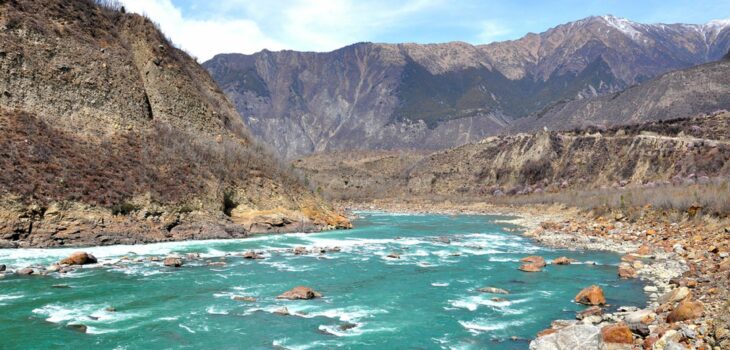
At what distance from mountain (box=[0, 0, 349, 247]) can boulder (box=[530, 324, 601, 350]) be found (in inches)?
1071

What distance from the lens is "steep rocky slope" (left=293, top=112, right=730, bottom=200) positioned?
220 feet

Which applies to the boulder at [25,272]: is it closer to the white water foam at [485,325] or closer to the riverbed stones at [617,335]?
the white water foam at [485,325]

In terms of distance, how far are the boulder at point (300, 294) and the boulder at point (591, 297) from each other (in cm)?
929

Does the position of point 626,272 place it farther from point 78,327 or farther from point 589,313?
point 78,327

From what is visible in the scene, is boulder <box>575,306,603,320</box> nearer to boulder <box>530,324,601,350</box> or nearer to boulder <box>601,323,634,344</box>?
boulder <box>530,324,601,350</box>

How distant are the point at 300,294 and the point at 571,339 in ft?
32.7

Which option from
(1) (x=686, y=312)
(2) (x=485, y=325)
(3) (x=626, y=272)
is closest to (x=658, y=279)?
(3) (x=626, y=272)

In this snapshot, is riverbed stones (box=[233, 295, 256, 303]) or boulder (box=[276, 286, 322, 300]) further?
boulder (box=[276, 286, 322, 300])

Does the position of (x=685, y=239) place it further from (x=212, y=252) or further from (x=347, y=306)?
(x=212, y=252)

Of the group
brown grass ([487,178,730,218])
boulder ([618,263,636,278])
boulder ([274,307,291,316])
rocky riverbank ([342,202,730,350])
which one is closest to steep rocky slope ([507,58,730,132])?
brown grass ([487,178,730,218])

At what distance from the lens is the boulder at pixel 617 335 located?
11.7 metres

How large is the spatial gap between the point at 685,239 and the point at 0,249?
37.2m

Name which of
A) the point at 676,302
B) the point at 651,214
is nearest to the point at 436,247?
the point at 651,214

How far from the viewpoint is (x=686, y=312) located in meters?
12.5
